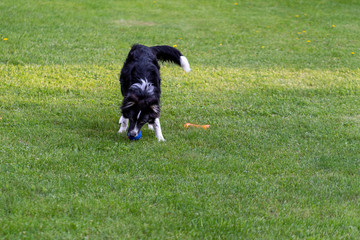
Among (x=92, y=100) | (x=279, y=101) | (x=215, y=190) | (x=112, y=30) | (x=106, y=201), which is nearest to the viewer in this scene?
(x=106, y=201)

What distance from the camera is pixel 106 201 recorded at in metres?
4.56

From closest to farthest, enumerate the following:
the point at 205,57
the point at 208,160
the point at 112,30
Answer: the point at 208,160 < the point at 205,57 < the point at 112,30

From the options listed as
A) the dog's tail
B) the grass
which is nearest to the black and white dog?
the dog's tail

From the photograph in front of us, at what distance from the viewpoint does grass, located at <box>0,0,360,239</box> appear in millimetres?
4352

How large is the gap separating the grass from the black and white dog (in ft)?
1.04

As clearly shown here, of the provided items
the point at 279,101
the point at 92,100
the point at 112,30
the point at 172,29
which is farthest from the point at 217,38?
the point at 92,100

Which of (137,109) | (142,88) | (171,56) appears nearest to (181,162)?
(137,109)

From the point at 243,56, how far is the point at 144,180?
812 cm

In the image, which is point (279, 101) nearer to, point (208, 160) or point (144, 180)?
point (208, 160)

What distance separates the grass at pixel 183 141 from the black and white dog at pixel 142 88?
32cm

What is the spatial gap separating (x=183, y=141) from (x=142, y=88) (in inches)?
41.4

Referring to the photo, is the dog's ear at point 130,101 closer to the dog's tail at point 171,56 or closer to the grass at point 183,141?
the grass at point 183,141

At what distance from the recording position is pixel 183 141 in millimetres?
6660

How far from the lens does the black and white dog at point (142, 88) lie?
6230mm
